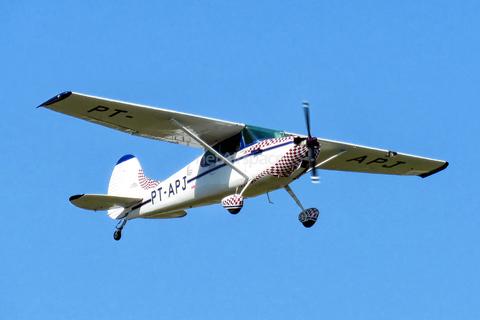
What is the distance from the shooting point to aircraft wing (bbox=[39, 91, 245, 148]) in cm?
1314

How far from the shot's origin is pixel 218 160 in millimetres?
14664

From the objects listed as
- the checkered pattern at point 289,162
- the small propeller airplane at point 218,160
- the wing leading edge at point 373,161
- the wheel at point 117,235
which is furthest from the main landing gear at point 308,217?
the wheel at point 117,235

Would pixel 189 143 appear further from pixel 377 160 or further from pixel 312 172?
pixel 377 160

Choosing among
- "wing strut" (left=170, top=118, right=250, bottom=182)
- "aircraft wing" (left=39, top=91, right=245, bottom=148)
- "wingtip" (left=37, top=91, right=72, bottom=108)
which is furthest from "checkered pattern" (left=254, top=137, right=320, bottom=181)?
"wingtip" (left=37, top=91, right=72, bottom=108)

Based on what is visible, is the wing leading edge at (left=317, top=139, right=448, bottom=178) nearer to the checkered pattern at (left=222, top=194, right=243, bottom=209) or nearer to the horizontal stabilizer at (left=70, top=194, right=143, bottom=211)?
the checkered pattern at (left=222, top=194, right=243, bottom=209)

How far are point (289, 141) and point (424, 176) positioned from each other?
5798mm

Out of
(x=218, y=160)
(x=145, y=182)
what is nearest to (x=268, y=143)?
(x=218, y=160)

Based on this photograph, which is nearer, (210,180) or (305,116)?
(305,116)

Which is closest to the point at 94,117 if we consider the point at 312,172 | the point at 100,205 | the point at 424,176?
the point at 100,205

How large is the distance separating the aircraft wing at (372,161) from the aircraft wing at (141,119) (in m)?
2.31

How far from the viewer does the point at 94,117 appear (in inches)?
544

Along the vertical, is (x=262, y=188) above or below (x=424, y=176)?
below

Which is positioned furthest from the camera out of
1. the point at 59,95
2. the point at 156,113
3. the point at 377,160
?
the point at 377,160

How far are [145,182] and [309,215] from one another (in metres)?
5.01
